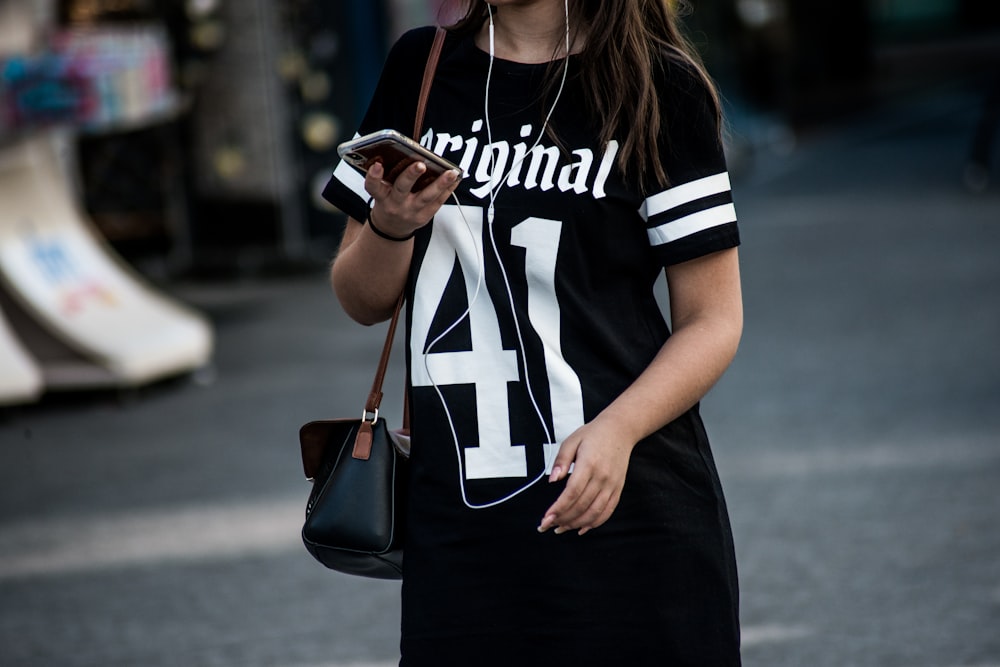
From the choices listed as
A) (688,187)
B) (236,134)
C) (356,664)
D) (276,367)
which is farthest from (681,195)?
(236,134)

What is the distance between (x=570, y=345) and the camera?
6.08ft

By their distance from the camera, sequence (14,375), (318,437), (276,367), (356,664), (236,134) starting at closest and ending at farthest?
(318,437) < (356,664) < (14,375) < (276,367) < (236,134)

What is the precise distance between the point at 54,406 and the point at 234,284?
374cm

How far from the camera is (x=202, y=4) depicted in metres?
10.4

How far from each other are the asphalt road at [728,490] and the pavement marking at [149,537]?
12mm

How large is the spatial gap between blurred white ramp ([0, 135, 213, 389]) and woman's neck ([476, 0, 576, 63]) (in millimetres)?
5128

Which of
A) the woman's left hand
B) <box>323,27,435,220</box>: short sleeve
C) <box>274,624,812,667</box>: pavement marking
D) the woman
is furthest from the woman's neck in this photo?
<box>274,624,812,667</box>: pavement marking

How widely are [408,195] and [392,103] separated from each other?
12.3 inches

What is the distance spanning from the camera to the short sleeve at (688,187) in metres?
1.85

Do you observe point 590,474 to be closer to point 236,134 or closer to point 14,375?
point 14,375

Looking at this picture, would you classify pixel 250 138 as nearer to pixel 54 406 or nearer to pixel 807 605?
pixel 54 406

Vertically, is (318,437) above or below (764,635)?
above

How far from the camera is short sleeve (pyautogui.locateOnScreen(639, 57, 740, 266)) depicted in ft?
6.07

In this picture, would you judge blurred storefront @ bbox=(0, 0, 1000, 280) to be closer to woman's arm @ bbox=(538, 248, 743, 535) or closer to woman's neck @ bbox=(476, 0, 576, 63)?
woman's neck @ bbox=(476, 0, 576, 63)
